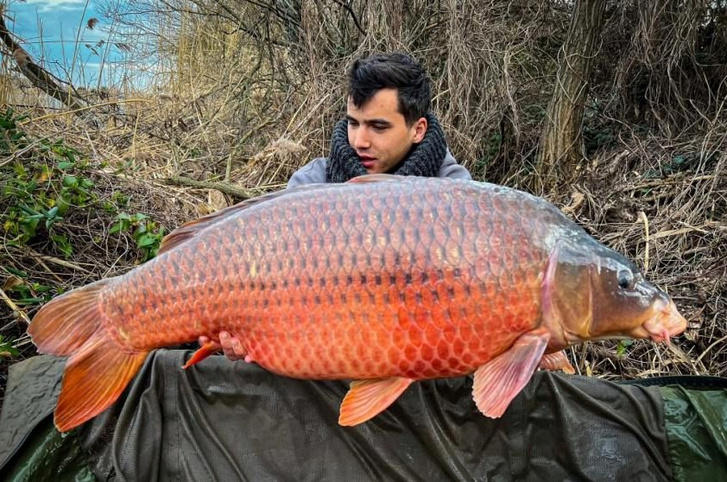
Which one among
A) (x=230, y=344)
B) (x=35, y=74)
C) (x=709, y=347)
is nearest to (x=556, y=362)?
(x=230, y=344)

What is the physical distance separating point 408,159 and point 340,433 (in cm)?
92

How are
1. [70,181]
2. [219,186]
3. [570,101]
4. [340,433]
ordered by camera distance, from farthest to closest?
[570,101], [219,186], [70,181], [340,433]

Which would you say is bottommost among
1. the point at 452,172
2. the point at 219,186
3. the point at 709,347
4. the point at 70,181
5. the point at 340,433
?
the point at 709,347

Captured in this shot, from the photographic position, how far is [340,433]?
1.62m

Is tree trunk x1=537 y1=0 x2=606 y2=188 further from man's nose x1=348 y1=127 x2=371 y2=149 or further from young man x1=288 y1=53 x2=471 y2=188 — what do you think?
man's nose x1=348 y1=127 x2=371 y2=149

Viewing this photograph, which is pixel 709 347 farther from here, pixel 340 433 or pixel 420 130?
pixel 340 433

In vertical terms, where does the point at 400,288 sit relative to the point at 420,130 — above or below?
below

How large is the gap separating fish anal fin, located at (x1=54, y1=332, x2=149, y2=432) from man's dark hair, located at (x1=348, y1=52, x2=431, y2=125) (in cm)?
109

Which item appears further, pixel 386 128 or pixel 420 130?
pixel 420 130

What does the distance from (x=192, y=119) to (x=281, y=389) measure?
376cm

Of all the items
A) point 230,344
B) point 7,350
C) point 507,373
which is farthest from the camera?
point 7,350

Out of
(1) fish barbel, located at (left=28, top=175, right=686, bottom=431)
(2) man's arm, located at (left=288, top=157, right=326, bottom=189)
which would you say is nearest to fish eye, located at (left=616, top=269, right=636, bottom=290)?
(1) fish barbel, located at (left=28, top=175, right=686, bottom=431)

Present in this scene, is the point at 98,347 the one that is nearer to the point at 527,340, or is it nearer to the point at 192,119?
the point at 527,340

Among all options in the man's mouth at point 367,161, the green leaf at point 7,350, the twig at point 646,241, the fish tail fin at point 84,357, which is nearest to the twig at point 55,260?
the green leaf at point 7,350
